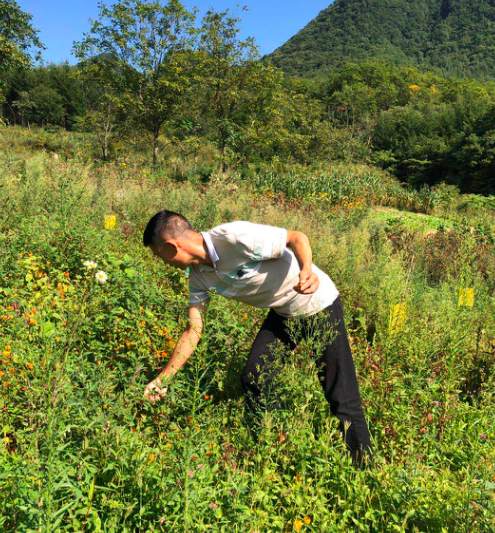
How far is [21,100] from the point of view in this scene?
38.0 meters

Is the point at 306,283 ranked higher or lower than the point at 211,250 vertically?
lower

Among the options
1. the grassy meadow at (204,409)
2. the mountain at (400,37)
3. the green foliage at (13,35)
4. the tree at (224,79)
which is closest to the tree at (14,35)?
the green foliage at (13,35)

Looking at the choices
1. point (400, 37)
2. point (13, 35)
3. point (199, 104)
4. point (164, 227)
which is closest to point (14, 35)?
point (13, 35)

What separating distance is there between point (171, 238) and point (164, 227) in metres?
0.06

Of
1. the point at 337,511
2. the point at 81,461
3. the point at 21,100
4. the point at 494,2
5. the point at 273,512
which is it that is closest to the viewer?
the point at 81,461

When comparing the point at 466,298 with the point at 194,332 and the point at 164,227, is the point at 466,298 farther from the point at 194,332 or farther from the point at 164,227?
the point at 164,227

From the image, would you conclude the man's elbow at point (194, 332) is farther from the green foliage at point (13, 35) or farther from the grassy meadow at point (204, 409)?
the green foliage at point (13, 35)

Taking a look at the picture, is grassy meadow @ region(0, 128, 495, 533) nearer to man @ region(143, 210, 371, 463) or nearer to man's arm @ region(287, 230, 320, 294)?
man @ region(143, 210, 371, 463)

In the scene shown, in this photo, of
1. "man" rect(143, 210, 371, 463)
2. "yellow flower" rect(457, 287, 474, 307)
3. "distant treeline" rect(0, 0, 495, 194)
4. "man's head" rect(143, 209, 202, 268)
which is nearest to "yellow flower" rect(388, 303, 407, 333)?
"yellow flower" rect(457, 287, 474, 307)

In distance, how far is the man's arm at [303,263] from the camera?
2.27 meters

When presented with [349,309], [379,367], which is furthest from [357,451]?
[349,309]

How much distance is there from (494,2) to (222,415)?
145 metres

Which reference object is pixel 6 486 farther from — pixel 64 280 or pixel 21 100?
pixel 21 100

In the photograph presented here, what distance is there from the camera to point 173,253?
2283 mm
